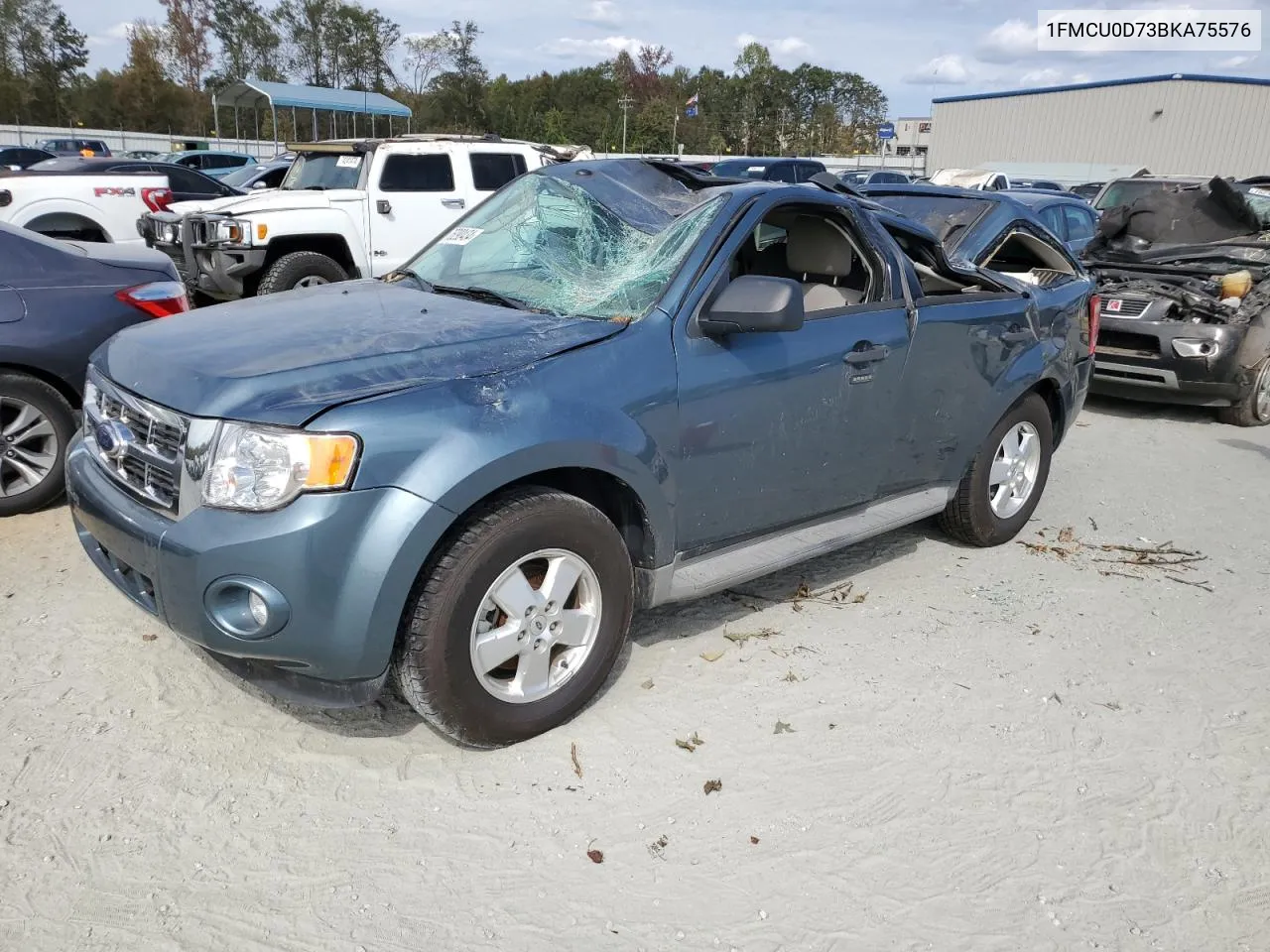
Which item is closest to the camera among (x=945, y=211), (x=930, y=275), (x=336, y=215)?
(x=930, y=275)

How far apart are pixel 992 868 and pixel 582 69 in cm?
8245

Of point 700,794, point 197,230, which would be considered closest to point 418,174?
point 197,230

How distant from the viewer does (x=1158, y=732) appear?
353cm

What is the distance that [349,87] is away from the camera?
7081 centimetres

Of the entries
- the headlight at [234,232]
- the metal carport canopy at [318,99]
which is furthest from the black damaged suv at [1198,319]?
the metal carport canopy at [318,99]

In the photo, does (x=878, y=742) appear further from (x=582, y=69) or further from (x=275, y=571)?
(x=582, y=69)

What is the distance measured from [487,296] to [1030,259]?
3.97 m

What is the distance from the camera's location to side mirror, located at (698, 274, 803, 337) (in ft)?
11.0

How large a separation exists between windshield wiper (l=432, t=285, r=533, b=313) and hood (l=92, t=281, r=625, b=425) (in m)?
0.06

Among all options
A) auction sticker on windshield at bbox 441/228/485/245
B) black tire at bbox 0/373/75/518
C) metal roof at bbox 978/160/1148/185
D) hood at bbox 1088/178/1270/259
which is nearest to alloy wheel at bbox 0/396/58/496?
black tire at bbox 0/373/75/518

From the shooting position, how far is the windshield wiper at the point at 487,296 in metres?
3.63

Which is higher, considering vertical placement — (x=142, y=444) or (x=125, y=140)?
(x=125, y=140)

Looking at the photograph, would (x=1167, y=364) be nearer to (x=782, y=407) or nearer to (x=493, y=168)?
(x=782, y=407)

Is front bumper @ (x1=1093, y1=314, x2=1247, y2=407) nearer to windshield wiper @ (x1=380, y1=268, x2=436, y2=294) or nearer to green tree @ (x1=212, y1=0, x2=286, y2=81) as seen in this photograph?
windshield wiper @ (x1=380, y1=268, x2=436, y2=294)
